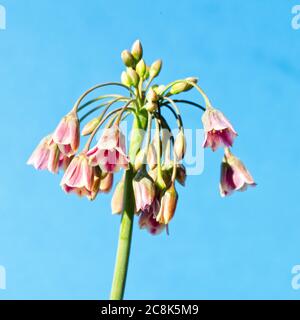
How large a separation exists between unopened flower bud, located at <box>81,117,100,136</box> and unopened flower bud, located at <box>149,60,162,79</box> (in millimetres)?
529

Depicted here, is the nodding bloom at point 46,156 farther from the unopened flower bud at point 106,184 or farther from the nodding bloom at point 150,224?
the nodding bloom at point 150,224

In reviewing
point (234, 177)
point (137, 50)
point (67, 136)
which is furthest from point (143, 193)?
point (137, 50)

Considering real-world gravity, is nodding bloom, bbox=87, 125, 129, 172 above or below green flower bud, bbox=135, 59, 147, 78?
below

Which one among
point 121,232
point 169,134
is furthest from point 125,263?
point 169,134

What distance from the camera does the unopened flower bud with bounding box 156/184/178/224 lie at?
5.57 metres

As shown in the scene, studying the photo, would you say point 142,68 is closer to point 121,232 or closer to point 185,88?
point 185,88

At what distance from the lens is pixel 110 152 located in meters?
5.73

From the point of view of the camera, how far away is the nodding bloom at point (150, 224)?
580 cm

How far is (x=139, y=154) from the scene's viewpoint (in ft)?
Answer: 18.9

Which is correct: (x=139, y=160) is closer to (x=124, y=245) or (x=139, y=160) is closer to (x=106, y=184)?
(x=106, y=184)

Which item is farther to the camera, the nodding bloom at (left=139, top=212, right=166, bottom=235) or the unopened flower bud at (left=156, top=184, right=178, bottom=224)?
the nodding bloom at (left=139, top=212, right=166, bottom=235)

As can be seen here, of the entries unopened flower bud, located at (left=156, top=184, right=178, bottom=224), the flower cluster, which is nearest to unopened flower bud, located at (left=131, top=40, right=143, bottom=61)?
the flower cluster

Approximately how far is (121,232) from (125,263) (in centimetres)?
22

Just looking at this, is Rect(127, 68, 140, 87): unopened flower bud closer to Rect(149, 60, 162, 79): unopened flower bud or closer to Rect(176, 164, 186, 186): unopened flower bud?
Rect(149, 60, 162, 79): unopened flower bud
